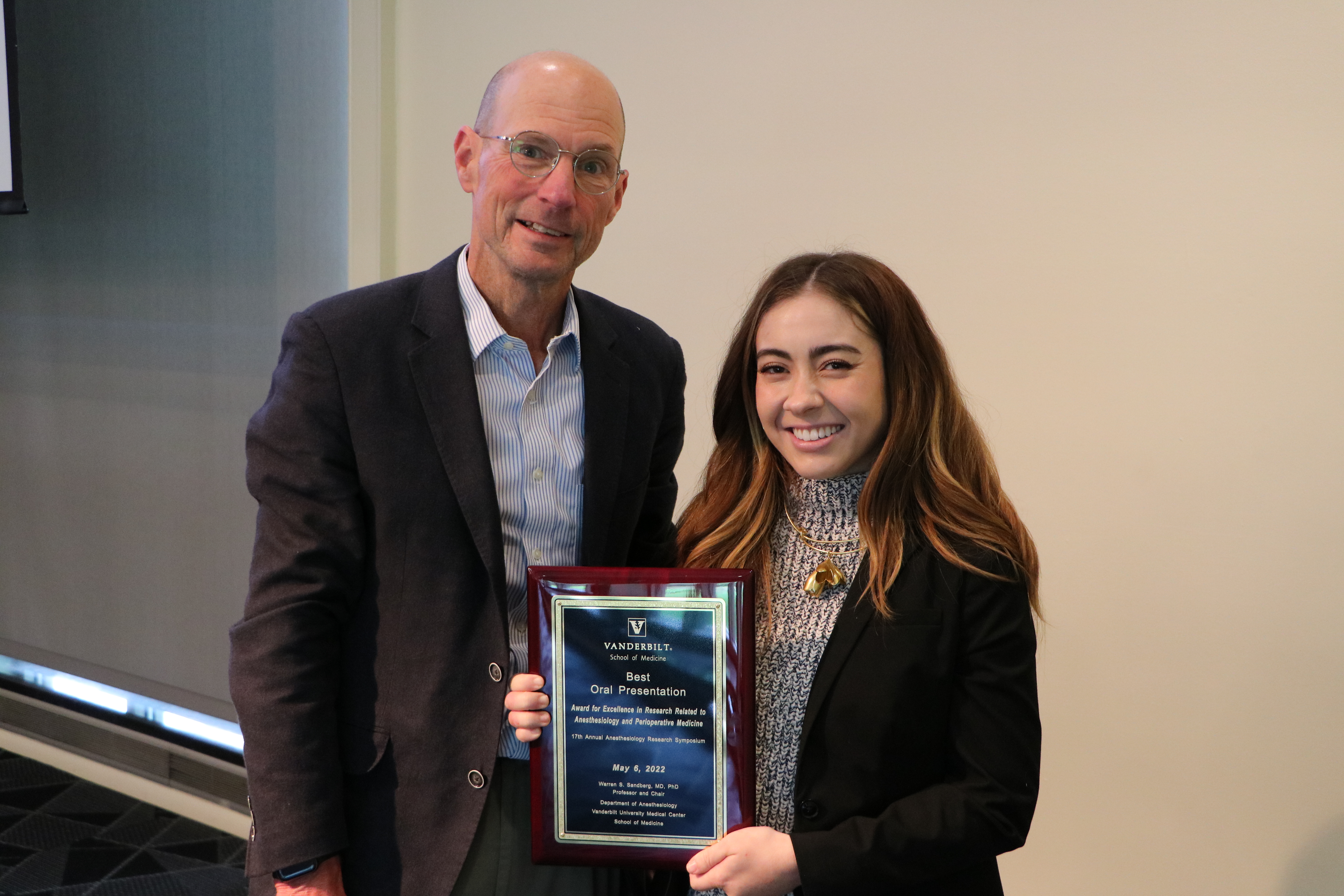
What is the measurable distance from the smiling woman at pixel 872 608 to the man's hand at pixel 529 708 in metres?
0.28

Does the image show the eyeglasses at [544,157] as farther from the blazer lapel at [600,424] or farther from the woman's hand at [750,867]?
the woman's hand at [750,867]

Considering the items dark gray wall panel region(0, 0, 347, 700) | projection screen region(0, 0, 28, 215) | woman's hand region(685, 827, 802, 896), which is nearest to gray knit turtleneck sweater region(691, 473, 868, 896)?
woman's hand region(685, 827, 802, 896)

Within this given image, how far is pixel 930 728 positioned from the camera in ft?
4.93

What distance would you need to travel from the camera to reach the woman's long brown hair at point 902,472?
5.09 ft

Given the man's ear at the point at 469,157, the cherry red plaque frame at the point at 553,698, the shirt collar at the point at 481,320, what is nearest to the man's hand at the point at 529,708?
the cherry red plaque frame at the point at 553,698

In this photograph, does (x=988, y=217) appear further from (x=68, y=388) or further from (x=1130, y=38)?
(x=68, y=388)

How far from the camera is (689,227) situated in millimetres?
3236

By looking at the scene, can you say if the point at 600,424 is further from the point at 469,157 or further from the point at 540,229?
the point at 469,157

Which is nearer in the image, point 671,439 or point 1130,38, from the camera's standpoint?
point 671,439

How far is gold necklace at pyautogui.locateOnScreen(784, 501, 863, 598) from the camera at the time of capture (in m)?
1.58

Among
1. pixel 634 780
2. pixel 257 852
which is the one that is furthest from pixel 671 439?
pixel 257 852

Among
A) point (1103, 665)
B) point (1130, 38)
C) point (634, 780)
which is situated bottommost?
point (1103, 665)

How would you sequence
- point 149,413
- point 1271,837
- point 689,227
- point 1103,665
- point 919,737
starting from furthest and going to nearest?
point 149,413, point 689,227, point 1103,665, point 1271,837, point 919,737

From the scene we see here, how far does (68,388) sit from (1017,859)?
416 cm
